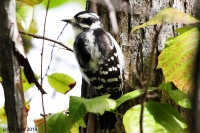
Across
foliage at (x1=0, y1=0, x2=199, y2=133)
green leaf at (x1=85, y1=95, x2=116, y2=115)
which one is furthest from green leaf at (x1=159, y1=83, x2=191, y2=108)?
green leaf at (x1=85, y1=95, x2=116, y2=115)

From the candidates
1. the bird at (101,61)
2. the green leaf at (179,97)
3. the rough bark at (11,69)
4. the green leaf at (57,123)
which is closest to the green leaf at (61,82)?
the green leaf at (57,123)

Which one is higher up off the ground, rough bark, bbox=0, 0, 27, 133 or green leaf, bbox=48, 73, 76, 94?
rough bark, bbox=0, 0, 27, 133

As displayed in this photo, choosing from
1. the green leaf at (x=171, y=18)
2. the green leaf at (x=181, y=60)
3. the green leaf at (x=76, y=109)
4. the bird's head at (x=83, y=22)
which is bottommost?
the green leaf at (x=76, y=109)

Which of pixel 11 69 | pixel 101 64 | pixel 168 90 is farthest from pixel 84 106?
pixel 101 64

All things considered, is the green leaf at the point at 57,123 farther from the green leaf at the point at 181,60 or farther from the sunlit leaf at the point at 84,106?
the green leaf at the point at 181,60

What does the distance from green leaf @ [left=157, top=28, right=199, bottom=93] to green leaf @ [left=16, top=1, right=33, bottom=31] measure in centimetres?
94

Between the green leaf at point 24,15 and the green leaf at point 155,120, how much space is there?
2.92 feet

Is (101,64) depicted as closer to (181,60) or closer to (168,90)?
(168,90)

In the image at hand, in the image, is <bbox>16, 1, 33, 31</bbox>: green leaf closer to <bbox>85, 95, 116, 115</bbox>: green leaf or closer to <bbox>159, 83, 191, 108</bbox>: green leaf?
<bbox>85, 95, 116, 115</bbox>: green leaf

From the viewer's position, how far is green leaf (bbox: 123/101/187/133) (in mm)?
2191

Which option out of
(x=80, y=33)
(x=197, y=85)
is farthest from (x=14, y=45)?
(x=80, y=33)

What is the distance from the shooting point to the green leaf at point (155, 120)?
7.19 feet

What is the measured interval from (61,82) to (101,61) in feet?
1.90

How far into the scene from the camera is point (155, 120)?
2.30 m
